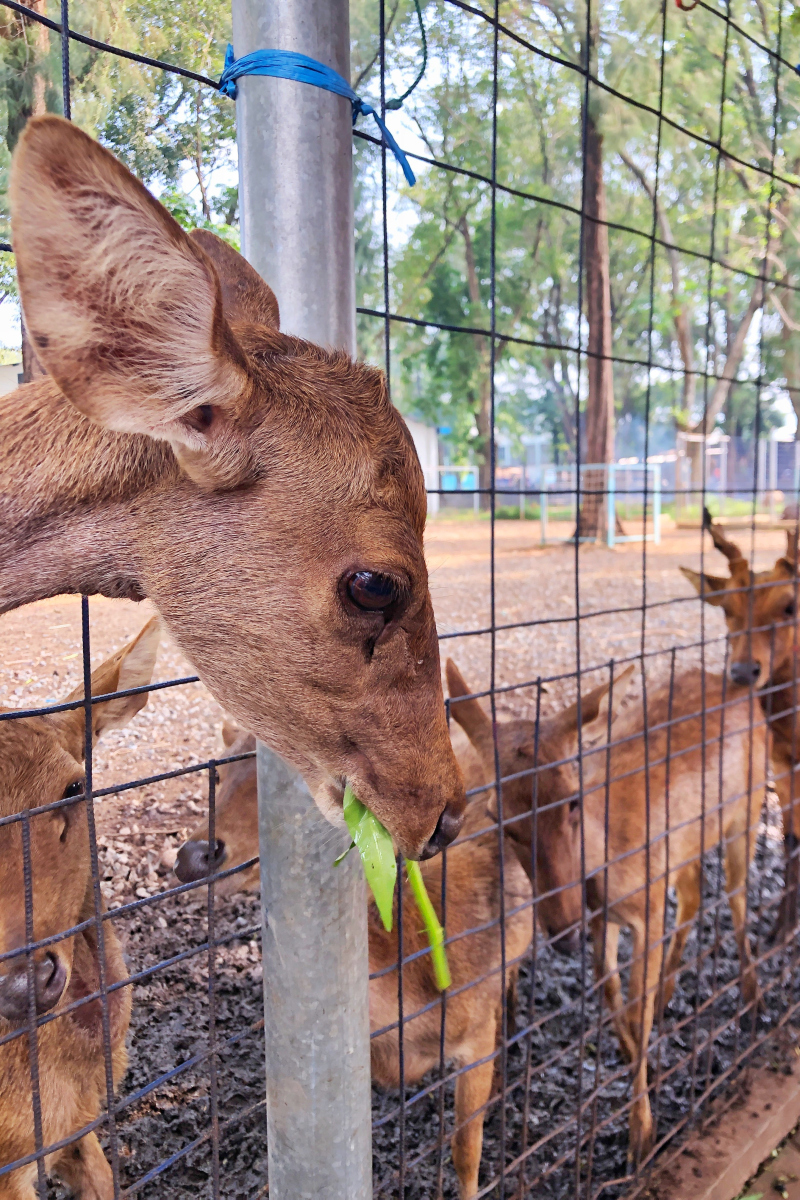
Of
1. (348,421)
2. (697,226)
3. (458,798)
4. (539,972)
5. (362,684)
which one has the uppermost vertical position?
(697,226)

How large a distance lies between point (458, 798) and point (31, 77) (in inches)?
55.6

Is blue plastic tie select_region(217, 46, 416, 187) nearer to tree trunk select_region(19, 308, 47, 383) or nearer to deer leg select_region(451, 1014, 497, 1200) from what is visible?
tree trunk select_region(19, 308, 47, 383)

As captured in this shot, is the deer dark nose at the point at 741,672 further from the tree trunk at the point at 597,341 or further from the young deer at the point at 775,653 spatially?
the tree trunk at the point at 597,341

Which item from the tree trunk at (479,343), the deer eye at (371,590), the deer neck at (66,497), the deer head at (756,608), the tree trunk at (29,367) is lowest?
the deer head at (756,608)

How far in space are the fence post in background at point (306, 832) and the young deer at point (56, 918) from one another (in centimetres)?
46

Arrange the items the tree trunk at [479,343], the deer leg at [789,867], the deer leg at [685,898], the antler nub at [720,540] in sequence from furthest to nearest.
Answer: the tree trunk at [479,343]
the deer leg at [789,867]
the deer leg at [685,898]
the antler nub at [720,540]

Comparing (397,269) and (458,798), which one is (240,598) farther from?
(397,269)

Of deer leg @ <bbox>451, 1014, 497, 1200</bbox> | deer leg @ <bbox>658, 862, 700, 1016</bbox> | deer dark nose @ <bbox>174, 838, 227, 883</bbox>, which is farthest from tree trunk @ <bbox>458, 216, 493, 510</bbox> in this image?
deer dark nose @ <bbox>174, 838, 227, 883</bbox>

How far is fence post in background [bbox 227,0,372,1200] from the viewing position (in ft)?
4.51

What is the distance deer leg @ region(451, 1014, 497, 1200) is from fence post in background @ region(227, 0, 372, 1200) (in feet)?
3.76

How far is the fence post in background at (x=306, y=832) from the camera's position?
138 centimetres

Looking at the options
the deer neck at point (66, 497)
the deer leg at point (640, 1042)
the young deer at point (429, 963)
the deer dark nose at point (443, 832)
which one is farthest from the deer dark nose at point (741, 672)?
the deer neck at point (66, 497)

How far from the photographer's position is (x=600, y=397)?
524 inches

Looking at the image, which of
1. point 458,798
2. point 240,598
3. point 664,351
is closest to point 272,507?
point 240,598
